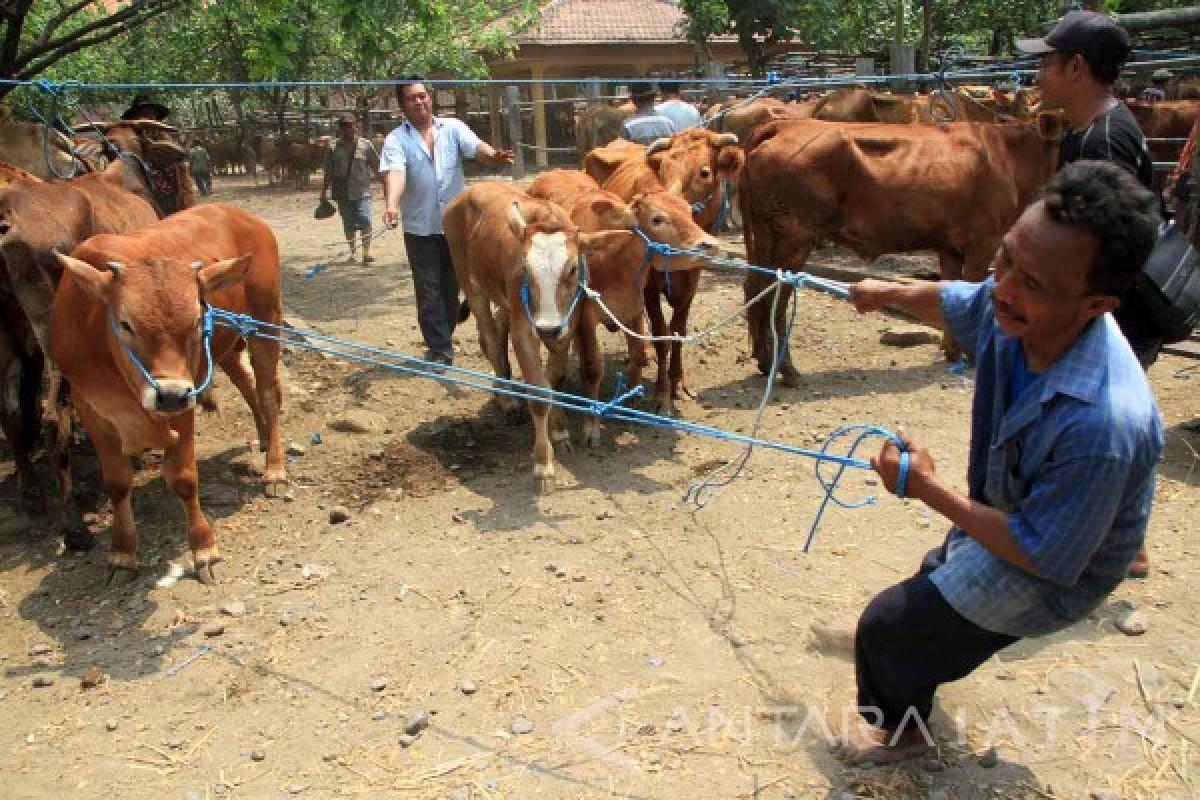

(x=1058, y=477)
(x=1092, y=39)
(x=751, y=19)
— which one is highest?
(x=751, y=19)

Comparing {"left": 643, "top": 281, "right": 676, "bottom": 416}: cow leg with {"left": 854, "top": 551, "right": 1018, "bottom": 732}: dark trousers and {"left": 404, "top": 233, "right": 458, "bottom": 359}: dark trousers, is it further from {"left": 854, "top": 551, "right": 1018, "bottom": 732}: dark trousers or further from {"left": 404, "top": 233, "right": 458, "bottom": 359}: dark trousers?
{"left": 854, "top": 551, "right": 1018, "bottom": 732}: dark trousers

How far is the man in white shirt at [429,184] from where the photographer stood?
7.28 metres

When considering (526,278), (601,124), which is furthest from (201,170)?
(526,278)

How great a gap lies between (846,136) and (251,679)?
5749 millimetres

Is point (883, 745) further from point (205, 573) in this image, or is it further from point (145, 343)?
point (145, 343)

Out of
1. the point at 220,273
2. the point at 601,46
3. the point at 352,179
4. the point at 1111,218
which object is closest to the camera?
the point at 1111,218

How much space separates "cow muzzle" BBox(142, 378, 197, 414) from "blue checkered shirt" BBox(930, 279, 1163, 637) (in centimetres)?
309

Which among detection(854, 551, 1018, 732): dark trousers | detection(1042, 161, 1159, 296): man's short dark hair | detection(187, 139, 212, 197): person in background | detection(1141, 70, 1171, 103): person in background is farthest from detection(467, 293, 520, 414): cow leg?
detection(187, 139, 212, 197): person in background

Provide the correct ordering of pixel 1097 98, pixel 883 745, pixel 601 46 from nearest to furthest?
pixel 883 745
pixel 1097 98
pixel 601 46

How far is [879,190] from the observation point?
7.42m

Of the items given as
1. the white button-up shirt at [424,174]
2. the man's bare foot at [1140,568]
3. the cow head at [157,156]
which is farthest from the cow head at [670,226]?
the cow head at [157,156]

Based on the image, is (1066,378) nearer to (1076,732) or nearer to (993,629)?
(993,629)

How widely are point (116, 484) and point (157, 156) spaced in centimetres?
442

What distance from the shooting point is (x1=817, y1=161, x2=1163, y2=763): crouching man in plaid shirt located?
2.22 m
